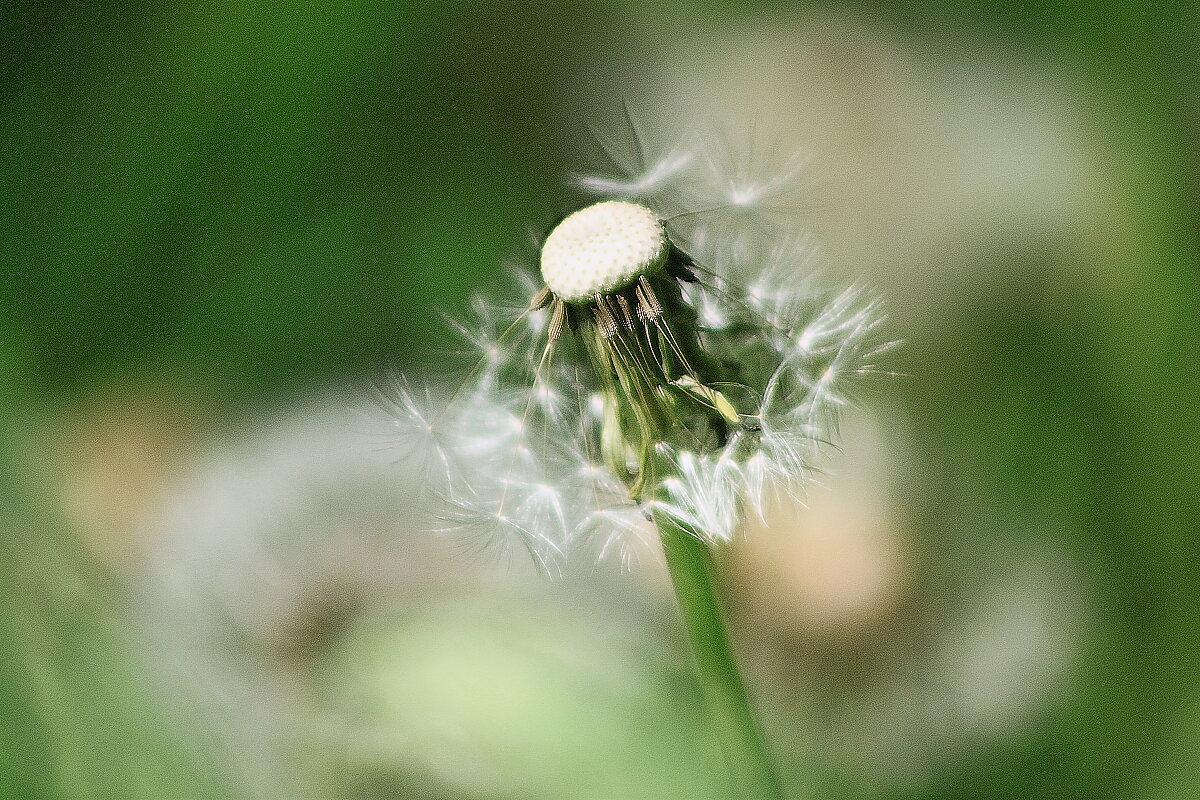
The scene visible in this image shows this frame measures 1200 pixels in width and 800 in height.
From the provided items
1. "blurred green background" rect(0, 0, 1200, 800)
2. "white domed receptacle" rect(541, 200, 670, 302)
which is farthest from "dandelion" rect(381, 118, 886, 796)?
"blurred green background" rect(0, 0, 1200, 800)

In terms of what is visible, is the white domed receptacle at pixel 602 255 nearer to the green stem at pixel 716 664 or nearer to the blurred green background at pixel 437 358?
the green stem at pixel 716 664

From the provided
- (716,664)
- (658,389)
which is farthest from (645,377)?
(716,664)

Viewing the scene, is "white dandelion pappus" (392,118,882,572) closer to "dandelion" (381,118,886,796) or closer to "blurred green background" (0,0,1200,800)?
"dandelion" (381,118,886,796)

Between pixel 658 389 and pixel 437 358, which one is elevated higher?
pixel 437 358

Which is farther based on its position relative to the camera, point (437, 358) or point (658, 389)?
point (437, 358)

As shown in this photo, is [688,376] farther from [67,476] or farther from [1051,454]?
[67,476]

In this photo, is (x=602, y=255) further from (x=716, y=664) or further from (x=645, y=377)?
(x=716, y=664)

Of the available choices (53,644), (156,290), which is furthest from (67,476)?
(53,644)
